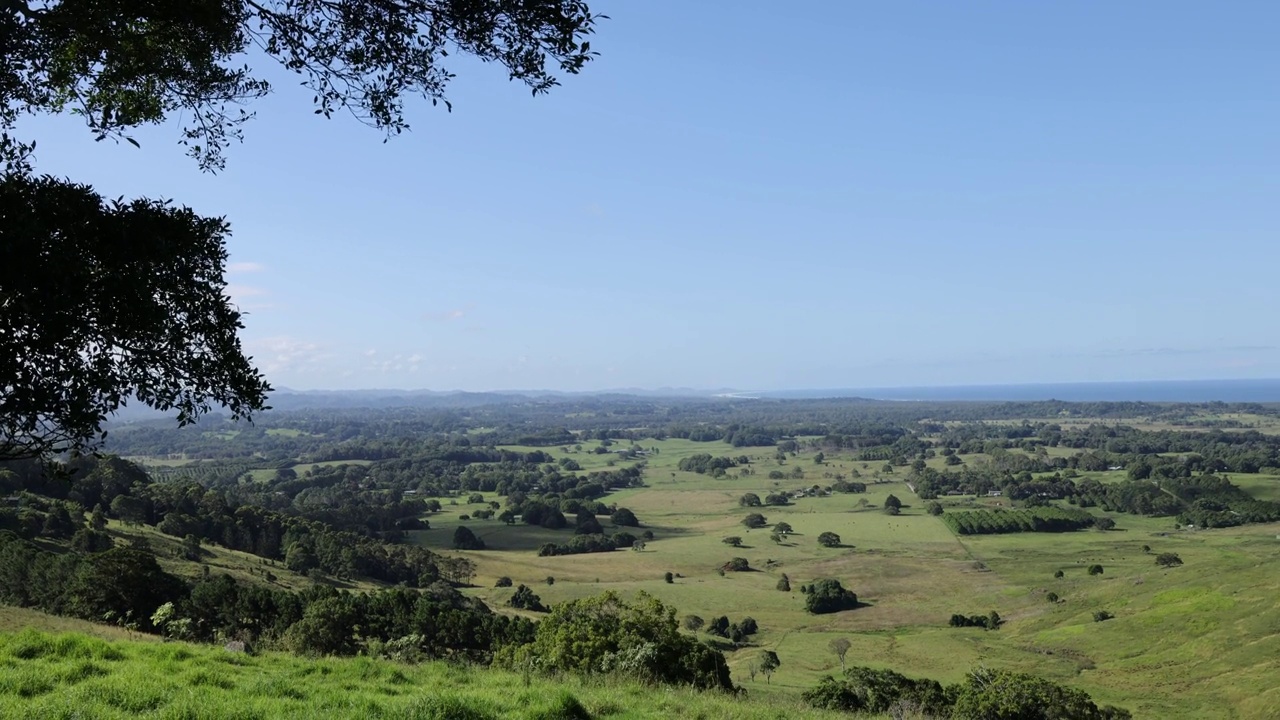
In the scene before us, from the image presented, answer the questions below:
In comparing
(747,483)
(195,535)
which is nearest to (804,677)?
(195,535)

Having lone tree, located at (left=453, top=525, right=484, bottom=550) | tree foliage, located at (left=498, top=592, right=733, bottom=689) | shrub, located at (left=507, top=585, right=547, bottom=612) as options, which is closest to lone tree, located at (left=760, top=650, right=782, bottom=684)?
tree foliage, located at (left=498, top=592, right=733, bottom=689)

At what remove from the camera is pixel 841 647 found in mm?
51062

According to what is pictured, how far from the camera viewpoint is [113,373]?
21.1 ft

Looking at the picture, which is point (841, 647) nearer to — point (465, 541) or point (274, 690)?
point (274, 690)

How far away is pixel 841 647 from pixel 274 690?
4915 cm

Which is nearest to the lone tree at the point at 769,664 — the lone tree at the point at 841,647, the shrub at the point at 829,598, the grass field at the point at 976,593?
the grass field at the point at 976,593

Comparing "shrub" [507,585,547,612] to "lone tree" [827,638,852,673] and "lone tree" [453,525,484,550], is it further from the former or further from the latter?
"lone tree" [453,525,484,550]

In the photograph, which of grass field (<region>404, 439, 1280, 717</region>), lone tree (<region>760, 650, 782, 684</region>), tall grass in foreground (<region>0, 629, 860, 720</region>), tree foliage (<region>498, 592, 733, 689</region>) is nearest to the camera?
tall grass in foreground (<region>0, 629, 860, 720</region>)

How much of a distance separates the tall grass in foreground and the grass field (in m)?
10.4

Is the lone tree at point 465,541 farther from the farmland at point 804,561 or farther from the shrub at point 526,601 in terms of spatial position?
the shrub at point 526,601

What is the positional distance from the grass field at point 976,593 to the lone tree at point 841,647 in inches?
21.7

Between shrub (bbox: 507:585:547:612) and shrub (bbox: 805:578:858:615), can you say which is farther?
shrub (bbox: 805:578:858:615)

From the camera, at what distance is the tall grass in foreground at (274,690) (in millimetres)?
7133

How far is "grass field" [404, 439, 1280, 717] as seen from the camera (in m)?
45.2
